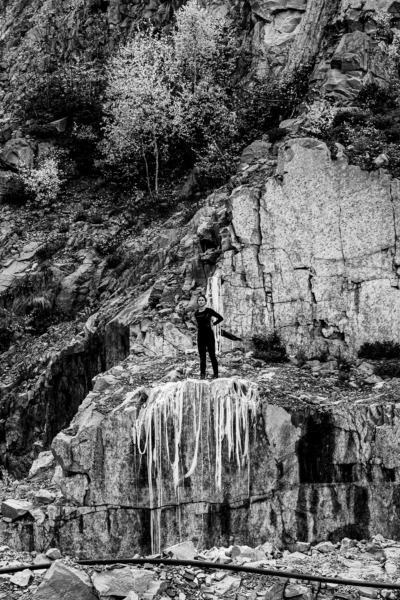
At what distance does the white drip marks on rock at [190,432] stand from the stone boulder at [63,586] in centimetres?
723

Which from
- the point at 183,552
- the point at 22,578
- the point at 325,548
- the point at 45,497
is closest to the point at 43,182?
the point at 45,497

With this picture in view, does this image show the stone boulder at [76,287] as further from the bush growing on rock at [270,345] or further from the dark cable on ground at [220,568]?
the dark cable on ground at [220,568]

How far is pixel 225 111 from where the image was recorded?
33844 millimetres

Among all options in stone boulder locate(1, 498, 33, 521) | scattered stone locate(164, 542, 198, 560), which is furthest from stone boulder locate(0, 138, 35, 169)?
scattered stone locate(164, 542, 198, 560)

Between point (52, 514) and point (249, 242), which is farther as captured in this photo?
point (249, 242)

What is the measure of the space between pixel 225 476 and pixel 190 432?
44.4 inches

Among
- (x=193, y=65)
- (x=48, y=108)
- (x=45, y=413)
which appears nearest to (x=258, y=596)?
(x=45, y=413)

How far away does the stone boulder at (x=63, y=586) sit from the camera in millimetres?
11148

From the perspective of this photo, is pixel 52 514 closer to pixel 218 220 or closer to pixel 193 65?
pixel 218 220

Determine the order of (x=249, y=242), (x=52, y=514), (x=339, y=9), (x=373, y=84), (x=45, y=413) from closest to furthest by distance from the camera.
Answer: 1. (x=52, y=514)
2. (x=249, y=242)
3. (x=45, y=413)
4. (x=373, y=84)
5. (x=339, y=9)

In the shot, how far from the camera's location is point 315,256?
77.6 feet

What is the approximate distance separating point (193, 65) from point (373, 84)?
9.03 meters

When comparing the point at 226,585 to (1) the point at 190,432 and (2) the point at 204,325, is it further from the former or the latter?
(2) the point at 204,325

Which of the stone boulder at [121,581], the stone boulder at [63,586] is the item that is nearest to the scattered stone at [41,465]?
the stone boulder at [121,581]
